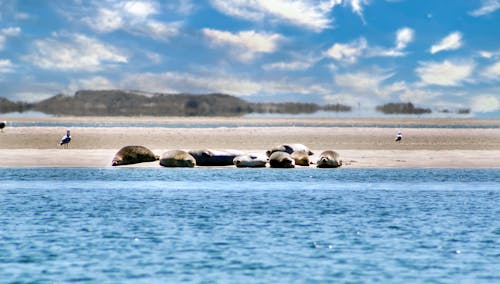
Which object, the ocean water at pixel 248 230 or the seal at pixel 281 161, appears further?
the seal at pixel 281 161

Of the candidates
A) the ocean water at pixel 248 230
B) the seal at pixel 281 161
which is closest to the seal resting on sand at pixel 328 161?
the seal at pixel 281 161

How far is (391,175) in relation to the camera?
3625 centimetres

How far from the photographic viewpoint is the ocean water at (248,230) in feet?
47.1

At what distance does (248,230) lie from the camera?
19.2 metres

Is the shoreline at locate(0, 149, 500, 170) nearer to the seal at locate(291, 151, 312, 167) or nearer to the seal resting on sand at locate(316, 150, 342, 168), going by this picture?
the seal at locate(291, 151, 312, 167)

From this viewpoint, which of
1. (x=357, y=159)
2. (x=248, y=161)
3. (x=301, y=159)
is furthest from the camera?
(x=357, y=159)

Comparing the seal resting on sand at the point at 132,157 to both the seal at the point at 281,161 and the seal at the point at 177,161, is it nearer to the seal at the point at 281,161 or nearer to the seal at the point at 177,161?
the seal at the point at 177,161

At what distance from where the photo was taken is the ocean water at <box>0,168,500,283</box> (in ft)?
47.1

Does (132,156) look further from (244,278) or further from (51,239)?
(244,278)

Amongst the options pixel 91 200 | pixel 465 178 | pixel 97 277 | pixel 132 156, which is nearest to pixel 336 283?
pixel 97 277

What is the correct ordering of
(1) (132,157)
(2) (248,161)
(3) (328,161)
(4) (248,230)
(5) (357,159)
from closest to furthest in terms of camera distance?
(4) (248,230) < (3) (328,161) < (2) (248,161) < (1) (132,157) < (5) (357,159)

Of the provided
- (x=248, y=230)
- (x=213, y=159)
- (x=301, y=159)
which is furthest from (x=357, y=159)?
(x=248, y=230)

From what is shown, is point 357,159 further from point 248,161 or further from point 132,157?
point 132,157

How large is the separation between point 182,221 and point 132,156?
21.0 m
